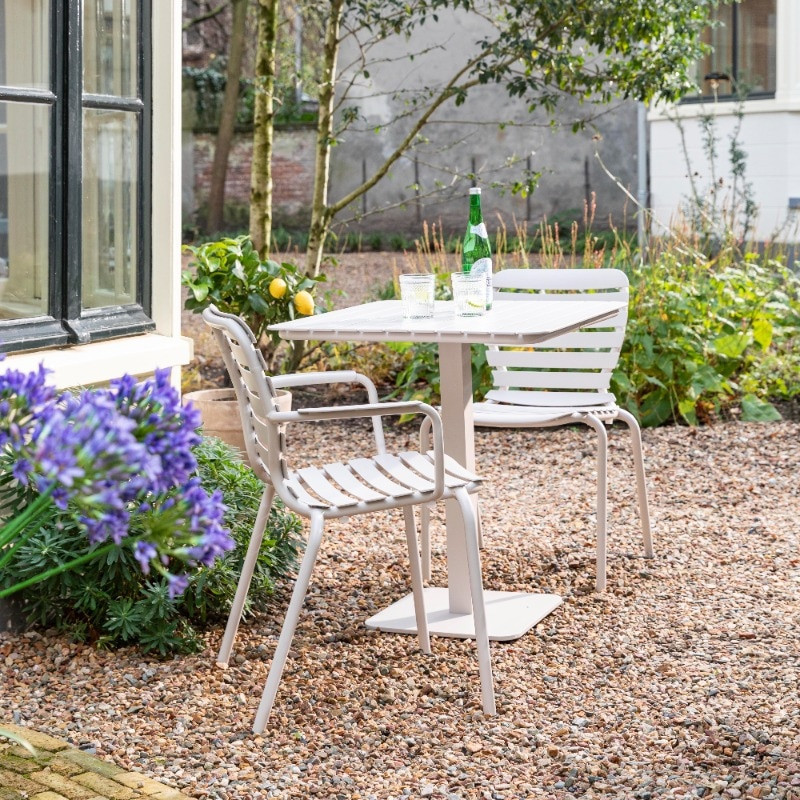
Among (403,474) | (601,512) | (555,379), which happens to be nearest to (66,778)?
(403,474)

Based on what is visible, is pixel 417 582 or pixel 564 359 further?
pixel 564 359

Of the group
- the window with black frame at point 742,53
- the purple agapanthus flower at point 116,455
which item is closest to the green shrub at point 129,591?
the purple agapanthus flower at point 116,455

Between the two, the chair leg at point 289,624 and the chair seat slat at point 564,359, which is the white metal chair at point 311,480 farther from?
the chair seat slat at point 564,359

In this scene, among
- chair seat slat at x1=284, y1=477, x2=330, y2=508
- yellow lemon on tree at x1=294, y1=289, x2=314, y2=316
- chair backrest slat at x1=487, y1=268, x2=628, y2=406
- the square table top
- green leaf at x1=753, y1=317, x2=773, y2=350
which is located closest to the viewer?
chair seat slat at x1=284, y1=477, x2=330, y2=508

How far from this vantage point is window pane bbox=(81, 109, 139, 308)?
391cm

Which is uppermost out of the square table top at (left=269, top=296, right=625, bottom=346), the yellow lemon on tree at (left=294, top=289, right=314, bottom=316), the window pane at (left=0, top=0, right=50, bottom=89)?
the window pane at (left=0, top=0, right=50, bottom=89)

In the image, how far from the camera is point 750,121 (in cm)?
1113

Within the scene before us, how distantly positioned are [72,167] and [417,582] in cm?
167

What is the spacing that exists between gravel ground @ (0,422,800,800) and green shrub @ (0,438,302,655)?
2.8 inches

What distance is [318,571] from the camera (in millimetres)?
4129

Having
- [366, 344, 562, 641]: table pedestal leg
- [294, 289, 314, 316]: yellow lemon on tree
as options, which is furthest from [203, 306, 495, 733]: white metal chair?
[294, 289, 314, 316]: yellow lemon on tree

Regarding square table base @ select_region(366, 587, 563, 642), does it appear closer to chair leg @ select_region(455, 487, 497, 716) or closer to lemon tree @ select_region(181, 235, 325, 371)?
chair leg @ select_region(455, 487, 497, 716)

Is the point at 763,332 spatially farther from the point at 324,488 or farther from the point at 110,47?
the point at 324,488

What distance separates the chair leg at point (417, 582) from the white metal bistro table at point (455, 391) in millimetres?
130
